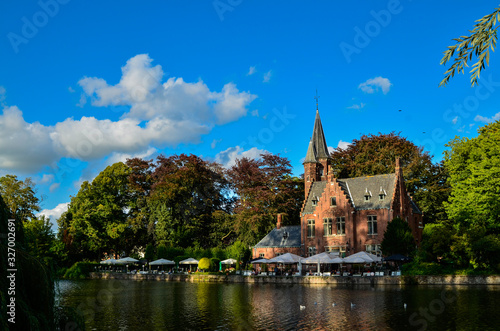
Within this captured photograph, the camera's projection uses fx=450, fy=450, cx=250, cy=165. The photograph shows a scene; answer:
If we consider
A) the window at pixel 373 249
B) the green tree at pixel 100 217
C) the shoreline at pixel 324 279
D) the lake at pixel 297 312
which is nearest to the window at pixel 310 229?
the window at pixel 373 249

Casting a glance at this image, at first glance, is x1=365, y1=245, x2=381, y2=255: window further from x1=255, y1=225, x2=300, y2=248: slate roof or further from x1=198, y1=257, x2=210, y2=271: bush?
x1=198, y1=257, x2=210, y2=271: bush

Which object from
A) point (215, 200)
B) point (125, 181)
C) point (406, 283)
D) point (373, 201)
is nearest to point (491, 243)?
point (406, 283)

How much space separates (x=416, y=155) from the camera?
A: 56344 mm

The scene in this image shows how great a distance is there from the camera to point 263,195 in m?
57.5

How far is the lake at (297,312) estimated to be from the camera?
1700 centimetres

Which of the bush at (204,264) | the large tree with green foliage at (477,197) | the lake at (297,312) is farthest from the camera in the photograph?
the bush at (204,264)

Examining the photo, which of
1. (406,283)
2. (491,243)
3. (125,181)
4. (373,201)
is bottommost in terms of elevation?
(406,283)

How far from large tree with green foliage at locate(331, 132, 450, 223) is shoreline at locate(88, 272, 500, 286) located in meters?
18.9

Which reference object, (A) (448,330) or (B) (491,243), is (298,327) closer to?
(A) (448,330)

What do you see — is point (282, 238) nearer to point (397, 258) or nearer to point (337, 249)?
point (337, 249)

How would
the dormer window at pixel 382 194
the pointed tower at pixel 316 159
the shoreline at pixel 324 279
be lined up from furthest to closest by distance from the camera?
1. the pointed tower at pixel 316 159
2. the dormer window at pixel 382 194
3. the shoreline at pixel 324 279

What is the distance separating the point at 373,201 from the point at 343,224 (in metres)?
4.22

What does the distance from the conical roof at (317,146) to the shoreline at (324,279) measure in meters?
19.9

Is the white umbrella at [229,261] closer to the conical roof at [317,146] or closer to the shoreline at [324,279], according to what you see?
the shoreline at [324,279]
